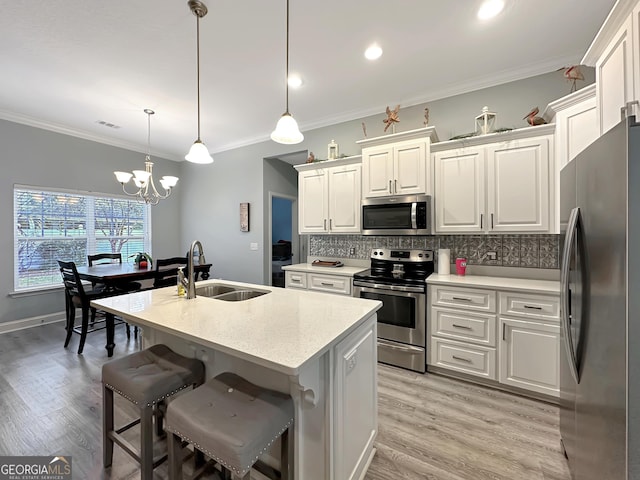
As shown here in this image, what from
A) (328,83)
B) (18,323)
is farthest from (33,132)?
(328,83)

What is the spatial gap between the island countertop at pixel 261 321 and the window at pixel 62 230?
3518 mm

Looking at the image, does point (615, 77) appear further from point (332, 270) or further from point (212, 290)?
point (212, 290)

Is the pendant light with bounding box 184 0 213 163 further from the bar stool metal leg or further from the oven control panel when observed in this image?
the oven control panel

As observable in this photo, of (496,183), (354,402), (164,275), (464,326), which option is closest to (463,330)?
(464,326)

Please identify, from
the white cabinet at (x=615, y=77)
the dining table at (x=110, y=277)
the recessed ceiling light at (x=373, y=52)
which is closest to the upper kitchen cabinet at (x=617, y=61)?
the white cabinet at (x=615, y=77)

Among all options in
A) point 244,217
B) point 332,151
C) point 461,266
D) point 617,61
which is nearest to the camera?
point 617,61

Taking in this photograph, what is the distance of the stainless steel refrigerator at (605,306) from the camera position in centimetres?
86

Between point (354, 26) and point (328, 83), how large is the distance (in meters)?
0.84

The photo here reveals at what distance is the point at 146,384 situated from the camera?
4.23ft

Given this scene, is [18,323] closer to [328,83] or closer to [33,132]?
[33,132]

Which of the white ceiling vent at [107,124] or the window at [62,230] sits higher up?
the white ceiling vent at [107,124]

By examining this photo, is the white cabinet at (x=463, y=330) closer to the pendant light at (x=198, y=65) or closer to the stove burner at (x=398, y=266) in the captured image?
the stove burner at (x=398, y=266)

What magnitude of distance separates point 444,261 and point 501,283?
1.91 ft

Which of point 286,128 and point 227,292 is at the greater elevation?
point 286,128
